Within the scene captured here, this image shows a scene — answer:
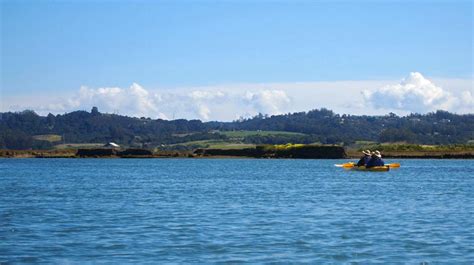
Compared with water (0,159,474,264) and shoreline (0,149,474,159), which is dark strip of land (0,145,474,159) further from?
water (0,159,474,264)

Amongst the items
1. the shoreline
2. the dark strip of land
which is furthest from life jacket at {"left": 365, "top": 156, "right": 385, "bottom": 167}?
the dark strip of land

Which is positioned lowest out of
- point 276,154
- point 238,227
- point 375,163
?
point 238,227

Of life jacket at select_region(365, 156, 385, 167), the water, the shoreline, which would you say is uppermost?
the shoreline

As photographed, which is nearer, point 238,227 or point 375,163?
point 238,227

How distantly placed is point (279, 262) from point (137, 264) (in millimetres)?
3940

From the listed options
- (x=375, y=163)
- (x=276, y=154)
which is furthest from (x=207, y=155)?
(x=375, y=163)

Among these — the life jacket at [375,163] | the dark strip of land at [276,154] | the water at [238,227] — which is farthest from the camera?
the dark strip of land at [276,154]

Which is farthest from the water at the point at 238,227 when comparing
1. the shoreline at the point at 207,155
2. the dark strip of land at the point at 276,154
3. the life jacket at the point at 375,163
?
the shoreline at the point at 207,155

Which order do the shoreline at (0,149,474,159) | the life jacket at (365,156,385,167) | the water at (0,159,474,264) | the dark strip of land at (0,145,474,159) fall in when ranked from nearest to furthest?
the water at (0,159,474,264) → the life jacket at (365,156,385,167) → the dark strip of land at (0,145,474,159) → the shoreline at (0,149,474,159)

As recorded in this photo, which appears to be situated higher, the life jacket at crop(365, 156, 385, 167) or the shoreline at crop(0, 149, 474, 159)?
the shoreline at crop(0, 149, 474, 159)

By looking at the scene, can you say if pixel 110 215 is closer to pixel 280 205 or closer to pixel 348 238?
pixel 280 205

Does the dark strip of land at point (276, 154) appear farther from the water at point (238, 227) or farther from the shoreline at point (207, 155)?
the water at point (238, 227)

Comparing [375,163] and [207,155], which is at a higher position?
[207,155]

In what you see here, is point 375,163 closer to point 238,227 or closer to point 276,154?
point 238,227
